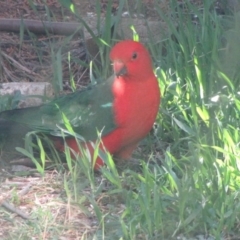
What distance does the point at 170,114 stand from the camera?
387 centimetres

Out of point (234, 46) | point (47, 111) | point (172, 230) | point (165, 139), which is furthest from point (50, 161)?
point (234, 46)

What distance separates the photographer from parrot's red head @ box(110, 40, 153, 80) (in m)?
3.62

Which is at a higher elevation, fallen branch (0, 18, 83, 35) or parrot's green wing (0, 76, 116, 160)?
fallen branch (0, 18, 83, 35)

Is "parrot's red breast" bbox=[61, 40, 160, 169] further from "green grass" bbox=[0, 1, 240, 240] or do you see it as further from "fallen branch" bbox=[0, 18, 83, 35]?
"fallen branch" bbox=[0, 18, 83, 35]

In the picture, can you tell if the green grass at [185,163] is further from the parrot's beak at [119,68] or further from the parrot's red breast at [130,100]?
the parrot's beak at [119,68]

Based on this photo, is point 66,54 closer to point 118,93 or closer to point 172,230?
point 118,93

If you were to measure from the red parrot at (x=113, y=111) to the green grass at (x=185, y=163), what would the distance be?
150 mm

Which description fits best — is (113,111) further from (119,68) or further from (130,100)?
(119,68)

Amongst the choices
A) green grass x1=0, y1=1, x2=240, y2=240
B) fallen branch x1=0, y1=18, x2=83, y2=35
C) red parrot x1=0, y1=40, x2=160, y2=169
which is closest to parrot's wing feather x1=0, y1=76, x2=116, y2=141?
red parrot x1=0, y1=40, x2=160, y2=169

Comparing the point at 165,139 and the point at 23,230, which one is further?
the point at 165,139

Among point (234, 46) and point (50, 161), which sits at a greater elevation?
point (234, 46)

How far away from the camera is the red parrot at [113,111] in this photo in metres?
3.57

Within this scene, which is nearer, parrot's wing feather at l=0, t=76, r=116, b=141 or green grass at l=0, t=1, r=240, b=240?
green grass at l=0, t=1, r=240, b=240

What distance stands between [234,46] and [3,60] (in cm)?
148
